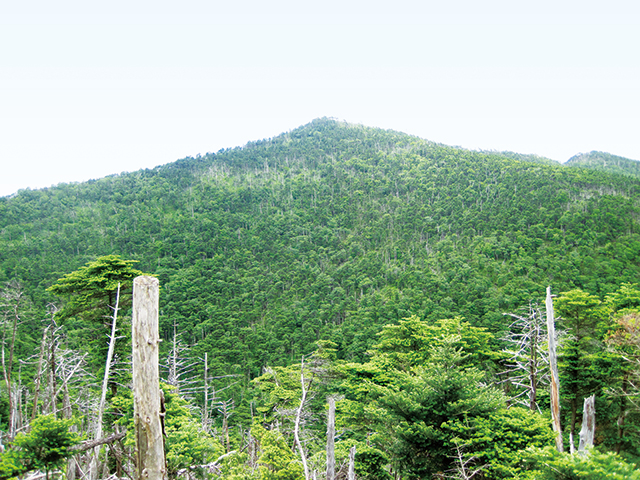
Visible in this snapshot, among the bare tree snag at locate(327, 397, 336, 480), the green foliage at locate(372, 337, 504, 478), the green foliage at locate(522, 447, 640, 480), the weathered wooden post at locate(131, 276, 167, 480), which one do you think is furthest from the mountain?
the weathered wooden post at locate(131, 276, 167, 480)

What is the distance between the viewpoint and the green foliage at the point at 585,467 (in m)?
4.94

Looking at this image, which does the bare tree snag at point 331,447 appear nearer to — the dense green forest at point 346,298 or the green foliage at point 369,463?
the dense green forest at point 346,298

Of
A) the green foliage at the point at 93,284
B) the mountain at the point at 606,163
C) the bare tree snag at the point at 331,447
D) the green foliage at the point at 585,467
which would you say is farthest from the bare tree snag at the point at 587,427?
the mountain at the point at 606,163

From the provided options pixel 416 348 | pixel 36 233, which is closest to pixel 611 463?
pixel 416 348

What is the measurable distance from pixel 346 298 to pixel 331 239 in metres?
34.3

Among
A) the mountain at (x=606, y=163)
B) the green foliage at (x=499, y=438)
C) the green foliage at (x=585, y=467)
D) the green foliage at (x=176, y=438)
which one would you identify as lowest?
the green foliage at (x=499, y=438)

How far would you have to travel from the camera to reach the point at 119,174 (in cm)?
14838

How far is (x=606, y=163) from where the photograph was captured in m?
158

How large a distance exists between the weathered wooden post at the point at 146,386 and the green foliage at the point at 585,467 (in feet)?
18.3

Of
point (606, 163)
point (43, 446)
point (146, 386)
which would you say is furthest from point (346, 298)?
point (606, 163)

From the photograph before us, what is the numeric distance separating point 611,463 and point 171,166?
169 m

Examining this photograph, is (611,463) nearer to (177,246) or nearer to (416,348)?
(416,348)

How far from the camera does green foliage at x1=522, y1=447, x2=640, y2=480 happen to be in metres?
4.94

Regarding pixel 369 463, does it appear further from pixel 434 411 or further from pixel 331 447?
pixel 434 411
